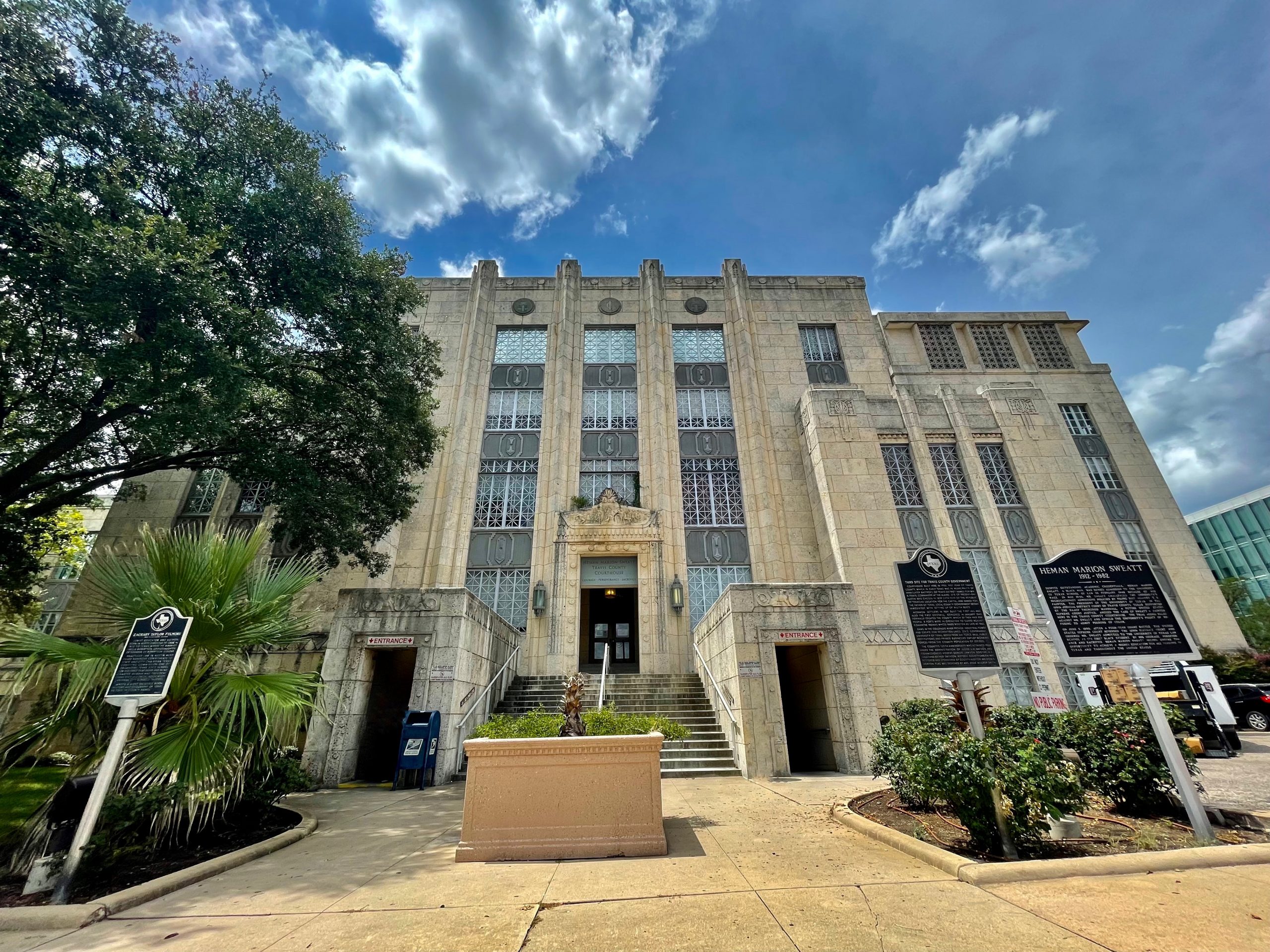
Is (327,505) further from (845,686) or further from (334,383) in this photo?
(845,686)

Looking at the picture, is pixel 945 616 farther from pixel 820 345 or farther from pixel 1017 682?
pixel 820 345

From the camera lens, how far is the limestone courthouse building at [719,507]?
11.8 m

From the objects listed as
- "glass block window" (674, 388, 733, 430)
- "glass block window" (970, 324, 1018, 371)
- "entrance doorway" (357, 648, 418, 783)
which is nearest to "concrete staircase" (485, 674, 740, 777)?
"entrance doorway" (357, 648, 418, 783)

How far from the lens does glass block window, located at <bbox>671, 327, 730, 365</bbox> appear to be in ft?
73.6

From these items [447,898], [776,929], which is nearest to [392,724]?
[447,898]

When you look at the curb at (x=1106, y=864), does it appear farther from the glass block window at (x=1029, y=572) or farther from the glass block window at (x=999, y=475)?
the glass block window at (x=999, y=475)

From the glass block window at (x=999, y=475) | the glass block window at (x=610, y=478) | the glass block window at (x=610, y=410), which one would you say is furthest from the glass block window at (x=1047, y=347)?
the glass block window at (x=610, y=478)

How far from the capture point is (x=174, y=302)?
30.6ft

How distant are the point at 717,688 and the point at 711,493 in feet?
28.2

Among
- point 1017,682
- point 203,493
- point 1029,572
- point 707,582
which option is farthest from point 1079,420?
point 203,493

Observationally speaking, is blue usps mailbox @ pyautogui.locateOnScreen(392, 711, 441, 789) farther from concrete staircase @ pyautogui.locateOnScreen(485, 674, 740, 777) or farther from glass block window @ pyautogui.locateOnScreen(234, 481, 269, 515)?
glass block window @ pyautogui.locateOnScreen(234, 481, 269, 515)

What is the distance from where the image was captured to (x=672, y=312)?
76.2 feet

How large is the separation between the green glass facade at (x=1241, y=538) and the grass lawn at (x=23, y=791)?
232 ft

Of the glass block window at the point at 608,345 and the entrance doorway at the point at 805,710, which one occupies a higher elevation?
the glass block window at the point at 608,345
